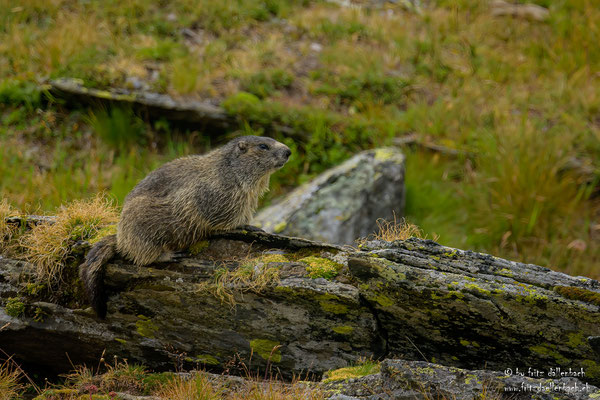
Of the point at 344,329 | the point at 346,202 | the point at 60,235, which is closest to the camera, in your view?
the point at 344,329

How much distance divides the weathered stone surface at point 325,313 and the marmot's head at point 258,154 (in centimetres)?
100

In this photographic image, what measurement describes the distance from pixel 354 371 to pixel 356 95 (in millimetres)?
9682

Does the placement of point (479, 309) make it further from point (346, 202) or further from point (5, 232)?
point (5, 232)

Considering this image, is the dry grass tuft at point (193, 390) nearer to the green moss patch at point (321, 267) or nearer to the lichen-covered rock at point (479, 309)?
the green moss patch at point (321, 267)

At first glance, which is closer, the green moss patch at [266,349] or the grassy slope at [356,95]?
the green moss patch at [266,349]

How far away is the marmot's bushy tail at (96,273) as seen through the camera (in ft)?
20.1

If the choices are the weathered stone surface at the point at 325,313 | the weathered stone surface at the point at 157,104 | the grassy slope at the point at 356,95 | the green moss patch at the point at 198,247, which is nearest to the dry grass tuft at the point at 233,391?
the weathered stone surface at the point at 325,313

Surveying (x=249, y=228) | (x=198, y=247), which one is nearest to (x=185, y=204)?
(x=198, y=247)

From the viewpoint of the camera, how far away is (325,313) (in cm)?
587

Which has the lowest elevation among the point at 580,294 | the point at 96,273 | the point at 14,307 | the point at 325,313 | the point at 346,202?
the point at 346,202

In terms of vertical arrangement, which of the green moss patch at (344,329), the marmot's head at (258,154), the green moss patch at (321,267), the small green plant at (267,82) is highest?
the marmot's head at (258,154)

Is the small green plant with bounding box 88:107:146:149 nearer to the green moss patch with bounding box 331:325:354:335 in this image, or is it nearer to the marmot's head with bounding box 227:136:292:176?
the marmot's head with bounding box 227:136:292:176

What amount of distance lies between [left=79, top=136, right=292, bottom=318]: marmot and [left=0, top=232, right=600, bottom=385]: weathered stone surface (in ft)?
0.78

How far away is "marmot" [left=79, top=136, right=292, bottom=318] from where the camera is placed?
6.30 m
